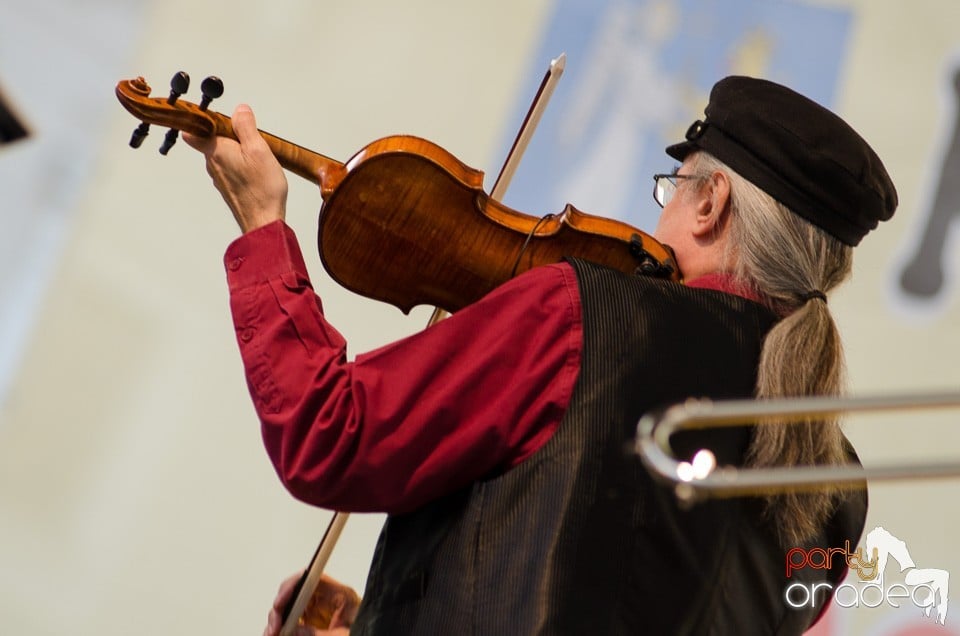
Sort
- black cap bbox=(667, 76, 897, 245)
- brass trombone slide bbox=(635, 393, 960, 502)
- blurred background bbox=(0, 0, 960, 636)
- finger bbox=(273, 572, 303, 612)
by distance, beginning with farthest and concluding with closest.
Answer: blurred background bbox=(0, 0, 960, 636)
finger bbox=(273, 572, 303, 612)
black cap bbox=(667, 76, 897, 245)
brass trombone slide bbox=(635, 393, 960, 502)

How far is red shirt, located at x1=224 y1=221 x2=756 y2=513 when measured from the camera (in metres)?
1.06

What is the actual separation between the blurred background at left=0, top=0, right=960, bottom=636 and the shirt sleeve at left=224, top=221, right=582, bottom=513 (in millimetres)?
1316

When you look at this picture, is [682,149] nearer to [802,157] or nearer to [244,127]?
[802,157]

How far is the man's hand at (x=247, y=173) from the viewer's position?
117 centimetres

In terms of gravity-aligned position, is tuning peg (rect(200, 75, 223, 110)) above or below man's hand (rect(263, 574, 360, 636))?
above

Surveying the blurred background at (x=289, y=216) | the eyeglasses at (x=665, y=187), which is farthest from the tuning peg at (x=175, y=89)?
the blurred background at (x=289, y=216)

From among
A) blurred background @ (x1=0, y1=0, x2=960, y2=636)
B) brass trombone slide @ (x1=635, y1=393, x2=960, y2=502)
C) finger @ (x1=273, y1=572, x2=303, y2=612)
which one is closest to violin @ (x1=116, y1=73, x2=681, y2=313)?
finger @ (x1=273, y1=572, x2=303, y2=612)

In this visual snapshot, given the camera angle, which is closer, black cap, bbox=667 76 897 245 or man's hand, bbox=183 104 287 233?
man's hand, bbox=183 104 287 233

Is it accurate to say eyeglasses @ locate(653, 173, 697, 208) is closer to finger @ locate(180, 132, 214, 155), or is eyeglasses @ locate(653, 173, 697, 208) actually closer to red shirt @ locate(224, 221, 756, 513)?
red shirt @ locate(224, 221, 756, 513)

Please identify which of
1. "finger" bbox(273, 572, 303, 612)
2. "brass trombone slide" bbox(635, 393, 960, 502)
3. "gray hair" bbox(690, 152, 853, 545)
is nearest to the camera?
"brass trombone slide" bbox(635, 393, 960, 502)

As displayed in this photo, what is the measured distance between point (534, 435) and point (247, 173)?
0.41 meters

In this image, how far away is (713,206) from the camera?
135 centimetres

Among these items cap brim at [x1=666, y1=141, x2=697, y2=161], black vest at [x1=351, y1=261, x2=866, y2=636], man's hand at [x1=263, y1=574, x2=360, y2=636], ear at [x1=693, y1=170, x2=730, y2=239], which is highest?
cap brim at [x1=666, y1=141, x2=697, y2=161]

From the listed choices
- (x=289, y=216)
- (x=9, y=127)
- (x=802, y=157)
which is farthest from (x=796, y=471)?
(x=289, y=216)
